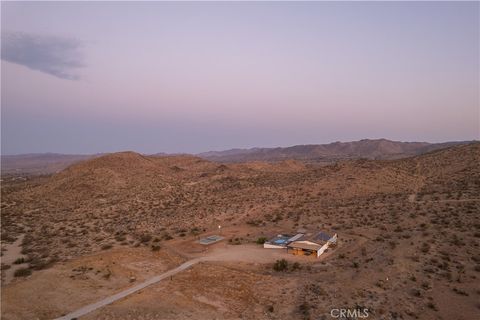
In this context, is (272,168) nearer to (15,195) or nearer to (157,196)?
(157,196)

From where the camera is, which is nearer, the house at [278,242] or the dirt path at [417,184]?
the house at [278,242]

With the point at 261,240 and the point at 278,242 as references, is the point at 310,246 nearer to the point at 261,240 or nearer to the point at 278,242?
the point at 278,242

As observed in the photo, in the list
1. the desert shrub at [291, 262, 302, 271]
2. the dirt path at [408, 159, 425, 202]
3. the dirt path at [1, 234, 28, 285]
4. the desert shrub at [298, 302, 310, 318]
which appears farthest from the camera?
the dirt path at [408, 159, 425, 202]

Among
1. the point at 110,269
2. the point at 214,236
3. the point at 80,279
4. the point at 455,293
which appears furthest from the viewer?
the point at 214,236

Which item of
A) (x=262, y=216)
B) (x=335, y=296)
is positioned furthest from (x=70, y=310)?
(x=262, y=216)

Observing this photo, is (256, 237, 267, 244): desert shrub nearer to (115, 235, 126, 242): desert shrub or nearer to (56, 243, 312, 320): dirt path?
(56, 243, 312, 320): dirt path

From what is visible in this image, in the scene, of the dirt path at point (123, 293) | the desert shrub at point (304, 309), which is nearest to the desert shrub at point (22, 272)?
the dirt path at point (123, 293)

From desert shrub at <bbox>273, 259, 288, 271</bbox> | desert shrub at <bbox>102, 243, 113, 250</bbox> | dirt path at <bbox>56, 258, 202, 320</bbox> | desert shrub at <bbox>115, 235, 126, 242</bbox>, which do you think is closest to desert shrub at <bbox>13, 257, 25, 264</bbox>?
desert shrub at <bbox>102, 243, 113, 250</bbox>

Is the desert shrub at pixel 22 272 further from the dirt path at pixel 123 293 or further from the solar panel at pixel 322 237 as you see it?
the solar panel at pixel 322 237

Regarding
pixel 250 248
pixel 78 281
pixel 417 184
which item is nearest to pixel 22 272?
pixel 78 281
